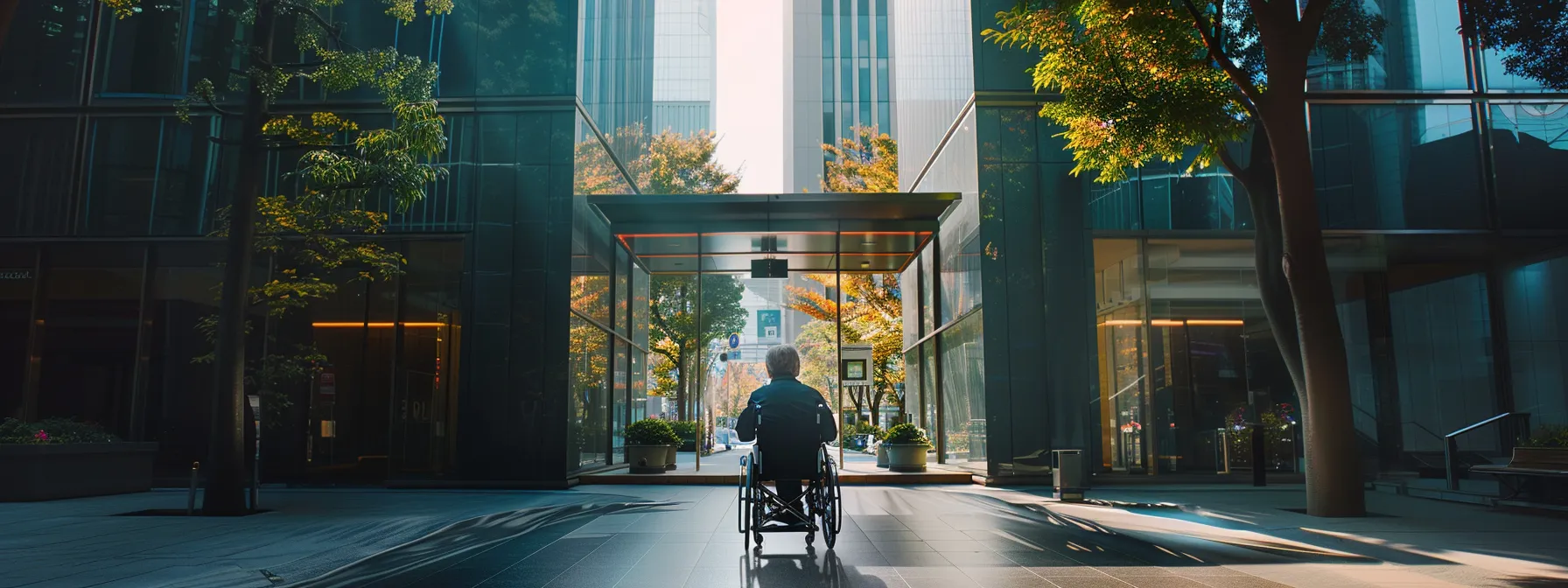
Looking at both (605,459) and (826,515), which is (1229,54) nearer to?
(826,515)

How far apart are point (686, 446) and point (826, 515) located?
25.4m

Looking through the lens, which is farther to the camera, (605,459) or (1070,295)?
(605,459)

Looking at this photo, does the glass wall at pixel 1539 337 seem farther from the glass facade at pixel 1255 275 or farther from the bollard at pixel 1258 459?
the bollard at pixel 1258 459

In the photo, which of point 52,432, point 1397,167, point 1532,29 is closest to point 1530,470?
point 1532,29

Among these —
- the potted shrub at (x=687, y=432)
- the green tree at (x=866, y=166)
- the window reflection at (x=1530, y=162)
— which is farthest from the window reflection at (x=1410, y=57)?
the green tree at (x=866, y=166)

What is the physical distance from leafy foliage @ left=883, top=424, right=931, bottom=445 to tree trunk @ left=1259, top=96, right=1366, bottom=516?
25.2 feet

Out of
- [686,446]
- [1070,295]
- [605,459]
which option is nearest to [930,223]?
[1070,295]

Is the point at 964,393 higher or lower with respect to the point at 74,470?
higher

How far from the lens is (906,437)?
17125mm

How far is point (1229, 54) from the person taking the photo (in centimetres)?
1256

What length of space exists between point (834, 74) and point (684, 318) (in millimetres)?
23814

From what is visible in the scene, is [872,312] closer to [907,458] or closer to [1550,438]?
[907,458]

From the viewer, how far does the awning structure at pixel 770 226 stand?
17.2m

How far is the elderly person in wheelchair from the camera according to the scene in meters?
7.67
